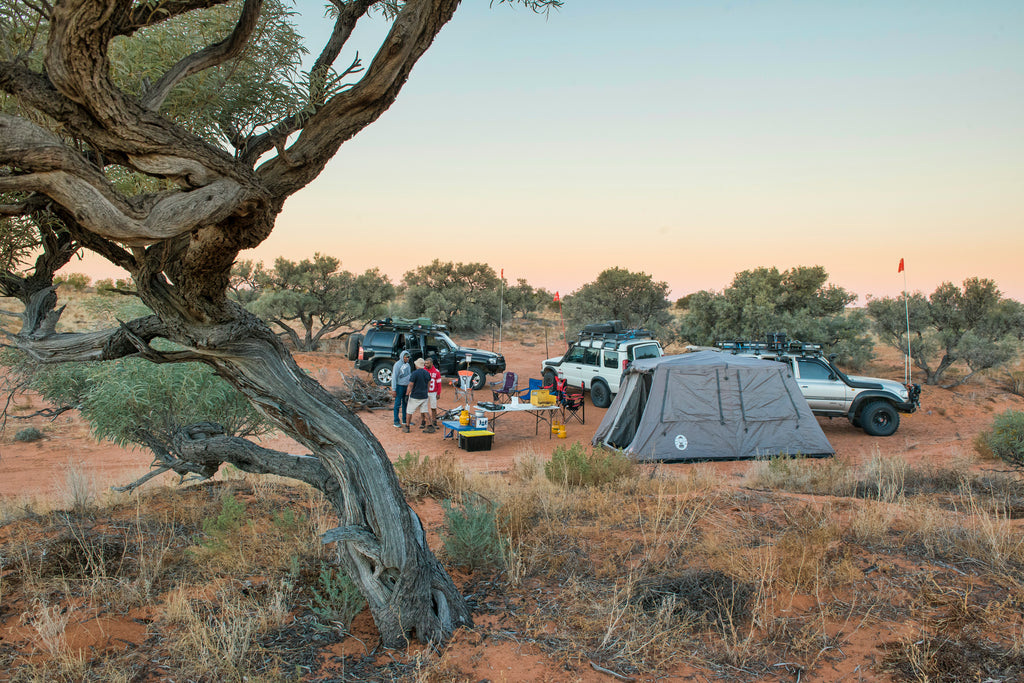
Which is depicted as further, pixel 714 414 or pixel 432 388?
pixel 432 388

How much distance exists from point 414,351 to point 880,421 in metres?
12.6

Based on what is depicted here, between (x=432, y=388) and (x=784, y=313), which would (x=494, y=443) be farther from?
(x=784, y=313)

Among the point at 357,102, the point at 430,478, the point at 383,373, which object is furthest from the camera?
the point at 383,373

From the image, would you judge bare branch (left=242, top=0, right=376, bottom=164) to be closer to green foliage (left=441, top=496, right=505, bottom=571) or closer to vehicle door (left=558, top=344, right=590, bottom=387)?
green foliage (left=441, top=496, right=505, bottom=571)

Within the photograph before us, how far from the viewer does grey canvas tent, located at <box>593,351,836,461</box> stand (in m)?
10.8

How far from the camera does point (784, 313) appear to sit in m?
22.2

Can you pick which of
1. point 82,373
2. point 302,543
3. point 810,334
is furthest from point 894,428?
point 82,373

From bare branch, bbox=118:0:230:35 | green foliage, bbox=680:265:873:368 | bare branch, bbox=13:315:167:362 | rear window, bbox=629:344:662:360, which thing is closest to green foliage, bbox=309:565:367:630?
bare branch, bbox=13:315:167:362

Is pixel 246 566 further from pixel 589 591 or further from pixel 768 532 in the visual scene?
pixel 768 532

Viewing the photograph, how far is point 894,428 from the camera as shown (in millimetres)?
13312

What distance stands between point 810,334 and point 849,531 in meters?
17.8

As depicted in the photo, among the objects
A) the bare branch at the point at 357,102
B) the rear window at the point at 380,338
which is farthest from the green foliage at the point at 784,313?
the bare branch at the point at 357,102

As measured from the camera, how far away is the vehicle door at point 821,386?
13.5 m

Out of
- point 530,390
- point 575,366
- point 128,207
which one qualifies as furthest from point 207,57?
point 575,366
